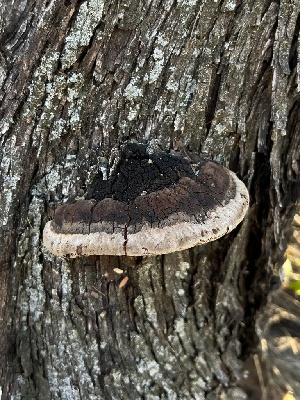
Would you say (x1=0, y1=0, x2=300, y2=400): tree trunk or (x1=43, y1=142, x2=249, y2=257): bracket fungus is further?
(x1=0, y1=0, x2=300, y2=400): tree trunk

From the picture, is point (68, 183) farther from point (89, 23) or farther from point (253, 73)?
point (253, 73)

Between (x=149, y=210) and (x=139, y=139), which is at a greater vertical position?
(x=139, y=139)

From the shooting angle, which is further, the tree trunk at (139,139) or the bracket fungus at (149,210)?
the tree trunk at (139,139)

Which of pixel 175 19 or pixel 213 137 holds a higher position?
pixel 175 19

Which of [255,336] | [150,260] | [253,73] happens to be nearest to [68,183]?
[150,260]
